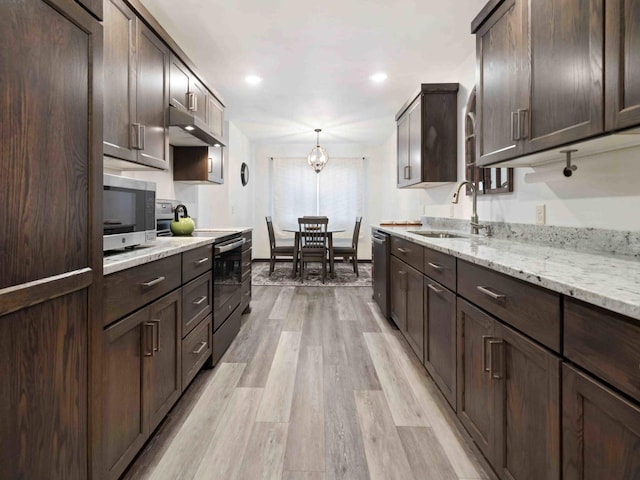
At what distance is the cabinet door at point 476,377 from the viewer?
1.29 m

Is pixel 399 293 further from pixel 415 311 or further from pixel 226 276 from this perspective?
pixel 226 276

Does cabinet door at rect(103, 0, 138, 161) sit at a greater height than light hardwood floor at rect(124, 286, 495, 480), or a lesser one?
greater

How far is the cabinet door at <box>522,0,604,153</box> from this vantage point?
→ 3.66 feet

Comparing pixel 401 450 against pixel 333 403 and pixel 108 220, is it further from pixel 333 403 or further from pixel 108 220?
pixel 108 220

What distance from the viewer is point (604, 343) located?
29.6 inches

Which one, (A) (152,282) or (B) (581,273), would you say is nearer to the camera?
(B) (581,273)

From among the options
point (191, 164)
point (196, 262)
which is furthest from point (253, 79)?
point (196, 262)

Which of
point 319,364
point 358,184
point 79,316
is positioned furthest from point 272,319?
point 358,184

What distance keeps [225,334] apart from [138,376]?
128 cm

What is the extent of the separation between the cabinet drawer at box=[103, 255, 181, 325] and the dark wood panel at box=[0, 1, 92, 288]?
229 mm

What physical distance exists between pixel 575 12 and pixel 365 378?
204 centimetres

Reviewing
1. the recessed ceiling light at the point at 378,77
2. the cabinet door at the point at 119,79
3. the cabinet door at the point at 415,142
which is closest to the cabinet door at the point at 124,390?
the cabinet door at the point at 119,79

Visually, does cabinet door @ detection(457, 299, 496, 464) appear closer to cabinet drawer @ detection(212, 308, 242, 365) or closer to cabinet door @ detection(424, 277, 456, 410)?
cabinet door @ detection(424, 277, 456, 410)

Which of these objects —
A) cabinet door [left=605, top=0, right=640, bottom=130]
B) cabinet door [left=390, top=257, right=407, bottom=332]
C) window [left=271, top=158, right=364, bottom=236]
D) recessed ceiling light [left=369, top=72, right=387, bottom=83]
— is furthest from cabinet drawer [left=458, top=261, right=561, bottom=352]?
window [left=271, top=158, right=364, bottom=236]
